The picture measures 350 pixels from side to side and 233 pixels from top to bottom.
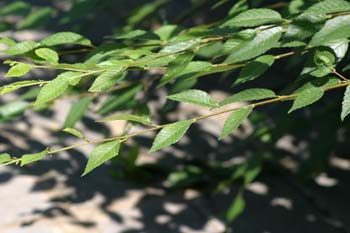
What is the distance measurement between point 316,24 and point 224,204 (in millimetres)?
1640

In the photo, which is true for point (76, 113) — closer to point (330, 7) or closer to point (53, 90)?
point (53, 90)

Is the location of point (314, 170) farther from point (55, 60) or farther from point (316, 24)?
point (55, 60)

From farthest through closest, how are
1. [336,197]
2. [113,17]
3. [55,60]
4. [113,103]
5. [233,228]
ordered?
[113,17]
[336,197]
[233,228]
[113,103]
[55,60]

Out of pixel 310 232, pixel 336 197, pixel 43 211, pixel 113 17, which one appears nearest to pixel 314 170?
pixel 336 197

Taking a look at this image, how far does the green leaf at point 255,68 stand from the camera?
67.3 inches

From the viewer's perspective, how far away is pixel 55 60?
1644mm

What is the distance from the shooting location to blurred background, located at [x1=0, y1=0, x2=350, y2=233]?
119 inches

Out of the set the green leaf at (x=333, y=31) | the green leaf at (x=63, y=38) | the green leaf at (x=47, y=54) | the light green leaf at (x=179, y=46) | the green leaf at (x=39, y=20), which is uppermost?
the green leaf at (x=47, y=54)

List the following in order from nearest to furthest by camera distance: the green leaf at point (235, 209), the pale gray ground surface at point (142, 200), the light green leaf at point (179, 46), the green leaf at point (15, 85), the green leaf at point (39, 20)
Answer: the green leaf at point (15, 85) < the light green leaf at point (179, 46) < the green leaf at point (39, 20) < the green leaf at point (235, 209) < the pale gray ground surface at point (142, 200)

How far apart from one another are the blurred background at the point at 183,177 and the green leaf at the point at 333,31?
3.42ft

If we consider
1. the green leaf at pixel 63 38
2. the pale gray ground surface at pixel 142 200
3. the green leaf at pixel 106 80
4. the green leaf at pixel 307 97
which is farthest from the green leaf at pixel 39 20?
the green leaf at pixel 307 97

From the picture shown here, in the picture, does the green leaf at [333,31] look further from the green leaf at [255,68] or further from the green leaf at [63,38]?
the green leaf at [63,38]

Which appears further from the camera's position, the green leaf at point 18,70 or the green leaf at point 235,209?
the green leaf at point 235,209

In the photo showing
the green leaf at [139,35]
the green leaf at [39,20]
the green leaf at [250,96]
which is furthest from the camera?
the green leaf at [39,20]
